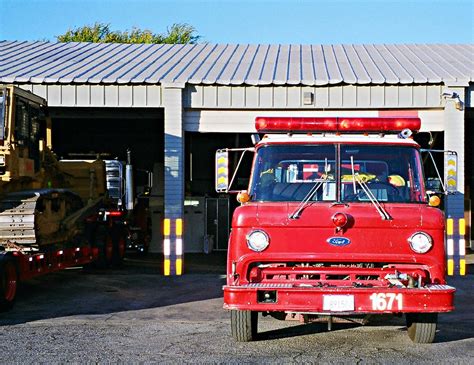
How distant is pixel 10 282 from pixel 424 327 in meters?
6.34

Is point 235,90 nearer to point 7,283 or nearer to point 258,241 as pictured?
point 7,283

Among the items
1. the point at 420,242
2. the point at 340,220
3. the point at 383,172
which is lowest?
the point at 420,242

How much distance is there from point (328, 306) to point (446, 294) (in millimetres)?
1212

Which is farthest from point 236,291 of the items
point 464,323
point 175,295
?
point 175,295

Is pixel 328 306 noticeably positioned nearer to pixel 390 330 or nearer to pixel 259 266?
pixel 259 266

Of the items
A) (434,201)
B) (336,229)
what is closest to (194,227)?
(434,201)

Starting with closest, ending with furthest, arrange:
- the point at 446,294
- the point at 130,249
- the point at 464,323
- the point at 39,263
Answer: the point at 446,294, the point at 464,323, the point at 39,263, the point at 130,249

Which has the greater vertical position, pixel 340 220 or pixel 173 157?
pixel 173 157

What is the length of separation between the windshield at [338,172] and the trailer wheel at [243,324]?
131cm

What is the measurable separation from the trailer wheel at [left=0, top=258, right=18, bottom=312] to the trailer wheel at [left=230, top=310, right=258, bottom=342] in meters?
4.23

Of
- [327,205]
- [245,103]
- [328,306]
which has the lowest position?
[328,306]

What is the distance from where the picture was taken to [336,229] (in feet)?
28.2

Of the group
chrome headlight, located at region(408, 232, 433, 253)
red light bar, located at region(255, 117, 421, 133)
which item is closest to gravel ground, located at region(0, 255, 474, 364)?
chrome headlight, located at region(408, 232, 433, 253)

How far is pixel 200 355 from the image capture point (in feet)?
28.2
